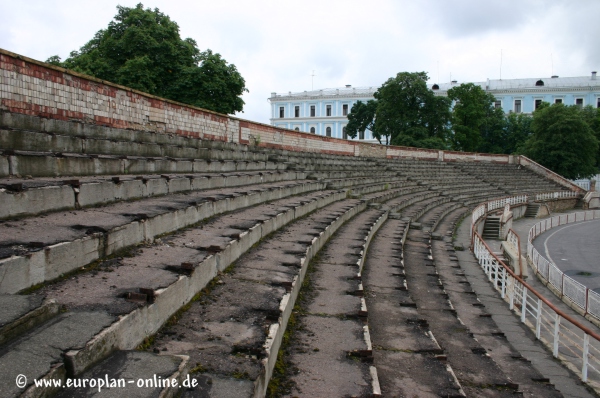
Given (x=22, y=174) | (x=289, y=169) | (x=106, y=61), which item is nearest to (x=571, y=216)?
(x=289, y=169)

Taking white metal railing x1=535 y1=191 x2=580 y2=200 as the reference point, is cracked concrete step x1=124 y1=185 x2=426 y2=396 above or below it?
above

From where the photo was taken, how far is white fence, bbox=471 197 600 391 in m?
5.96

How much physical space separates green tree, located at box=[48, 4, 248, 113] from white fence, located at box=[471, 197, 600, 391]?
16.3 metres

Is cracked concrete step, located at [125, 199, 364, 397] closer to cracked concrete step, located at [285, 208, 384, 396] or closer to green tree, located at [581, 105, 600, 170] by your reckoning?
cracked concrete step, located at [285, 208, 384, 396]

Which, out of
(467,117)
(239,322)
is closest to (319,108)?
(467,117)

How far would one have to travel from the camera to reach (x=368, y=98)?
205 ft

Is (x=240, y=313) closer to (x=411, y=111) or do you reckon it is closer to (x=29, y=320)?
(x=29, y=320)

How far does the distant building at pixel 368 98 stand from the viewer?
5881 cm

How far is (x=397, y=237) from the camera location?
35.8ft

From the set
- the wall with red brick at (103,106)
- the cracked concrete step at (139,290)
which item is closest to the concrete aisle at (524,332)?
the cracked concrete step at (139,290)

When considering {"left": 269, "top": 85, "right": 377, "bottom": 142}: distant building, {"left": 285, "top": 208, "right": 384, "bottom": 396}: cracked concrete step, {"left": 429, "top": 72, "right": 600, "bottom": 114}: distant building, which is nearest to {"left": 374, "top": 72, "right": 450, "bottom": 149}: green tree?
{"left": 269, "top": 85, "right": 377, "bottom": 142}: distant building

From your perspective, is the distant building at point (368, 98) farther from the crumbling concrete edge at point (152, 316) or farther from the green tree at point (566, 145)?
the crumbling concrete edge at point (152, 316)

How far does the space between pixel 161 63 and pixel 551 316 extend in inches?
968

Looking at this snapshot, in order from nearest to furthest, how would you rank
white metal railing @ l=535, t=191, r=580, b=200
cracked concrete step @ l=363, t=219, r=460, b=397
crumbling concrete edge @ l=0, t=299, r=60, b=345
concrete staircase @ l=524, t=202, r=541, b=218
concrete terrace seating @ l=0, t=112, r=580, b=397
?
1. crumbling concrete edge @ l=0, t=299, r=60, b=345
2. concrete terrace seating @ l=0, t=112, r=580, b=397
3. cracked concrete step @ l=363, t=219, r=460, b=397
4. concrete staircase @ l=524, t=202, r=541, b=218
5. white metal railing @ l=535, t=191, r=580, b=200
